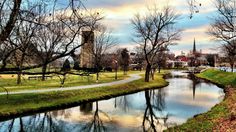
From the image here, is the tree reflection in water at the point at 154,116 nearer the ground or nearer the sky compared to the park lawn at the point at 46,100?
nearer the ground

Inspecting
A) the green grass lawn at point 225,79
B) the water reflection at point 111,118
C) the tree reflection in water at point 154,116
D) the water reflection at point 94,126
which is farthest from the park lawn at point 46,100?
the green grass lawn at point 225,79

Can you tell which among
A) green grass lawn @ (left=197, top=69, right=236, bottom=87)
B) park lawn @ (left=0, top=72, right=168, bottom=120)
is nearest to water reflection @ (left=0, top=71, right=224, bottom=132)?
park lawn @ (left=0, top=72, right=168, bottom=120)

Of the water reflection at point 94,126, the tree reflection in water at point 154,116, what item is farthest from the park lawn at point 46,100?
the tree reflection in water at point 154,116

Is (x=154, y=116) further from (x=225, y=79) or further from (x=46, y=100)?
(x=225, y=79)

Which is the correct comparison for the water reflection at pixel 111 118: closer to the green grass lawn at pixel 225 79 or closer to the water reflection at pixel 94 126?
the water reflection at pixel 94 126

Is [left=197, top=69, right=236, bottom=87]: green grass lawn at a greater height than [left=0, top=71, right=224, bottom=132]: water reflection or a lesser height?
greater

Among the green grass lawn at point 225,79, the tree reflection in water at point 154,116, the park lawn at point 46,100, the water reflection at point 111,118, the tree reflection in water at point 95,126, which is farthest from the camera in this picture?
the green grass lawn at point 225,79

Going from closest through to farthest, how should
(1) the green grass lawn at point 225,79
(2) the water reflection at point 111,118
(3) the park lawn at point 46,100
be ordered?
(2) the water reflection at point 111,118
(3) the park lawn at point 46,100
(1) the green grass lawn at point 225,79

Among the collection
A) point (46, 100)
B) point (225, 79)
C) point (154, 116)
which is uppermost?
point (225, 79)

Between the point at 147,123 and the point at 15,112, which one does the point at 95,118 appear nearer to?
the point at 147,123

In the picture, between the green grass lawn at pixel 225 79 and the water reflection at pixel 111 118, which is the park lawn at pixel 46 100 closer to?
the water reflection at pixel 111 118

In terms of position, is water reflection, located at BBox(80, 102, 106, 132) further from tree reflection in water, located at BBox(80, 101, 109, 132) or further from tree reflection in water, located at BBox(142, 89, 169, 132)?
tree reflection in water, located at BBox(142, 89, 169, 132)

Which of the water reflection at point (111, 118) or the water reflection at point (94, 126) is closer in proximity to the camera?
the water reflection at point (94, 126)

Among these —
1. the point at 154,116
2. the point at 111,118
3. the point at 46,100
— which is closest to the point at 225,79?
the point at 154,116
